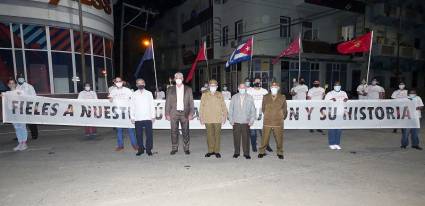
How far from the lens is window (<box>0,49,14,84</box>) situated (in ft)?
45.6

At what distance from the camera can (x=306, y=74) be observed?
24484mm

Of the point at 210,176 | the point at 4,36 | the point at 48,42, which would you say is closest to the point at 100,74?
the point at 48,42

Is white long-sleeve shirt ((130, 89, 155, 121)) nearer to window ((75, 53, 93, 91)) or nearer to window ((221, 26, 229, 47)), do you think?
window ((75, 53, 93, 91))

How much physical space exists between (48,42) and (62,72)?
65.5 inches

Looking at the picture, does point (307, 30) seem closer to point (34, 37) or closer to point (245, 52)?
point (245, 52)

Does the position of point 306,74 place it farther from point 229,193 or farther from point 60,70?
point 229,193

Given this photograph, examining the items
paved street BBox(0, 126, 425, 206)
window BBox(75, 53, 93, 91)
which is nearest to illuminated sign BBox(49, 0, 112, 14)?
window BBox(75, 53, 93, 91)

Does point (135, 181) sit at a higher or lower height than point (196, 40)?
lower

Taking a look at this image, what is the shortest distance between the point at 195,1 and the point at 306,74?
47.1 ft

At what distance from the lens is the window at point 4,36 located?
547 inches

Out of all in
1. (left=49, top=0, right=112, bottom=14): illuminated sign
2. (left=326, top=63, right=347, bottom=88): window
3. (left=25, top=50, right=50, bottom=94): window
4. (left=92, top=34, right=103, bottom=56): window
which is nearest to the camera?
(left=25, top=50, right=50, bottom=94): window

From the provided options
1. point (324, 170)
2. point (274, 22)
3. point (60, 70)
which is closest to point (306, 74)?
point (274, 22)

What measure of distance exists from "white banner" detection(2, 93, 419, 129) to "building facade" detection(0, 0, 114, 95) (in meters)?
6.22

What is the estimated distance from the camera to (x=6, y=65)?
14.0 m
